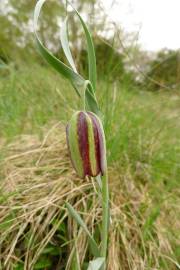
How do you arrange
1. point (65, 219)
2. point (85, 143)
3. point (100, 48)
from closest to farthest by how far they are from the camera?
point (85, 143) < point (65, 219) < point (100, 48)

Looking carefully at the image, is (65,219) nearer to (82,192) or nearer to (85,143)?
(82,192)

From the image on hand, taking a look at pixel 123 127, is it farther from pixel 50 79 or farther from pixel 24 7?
pixel 24 7

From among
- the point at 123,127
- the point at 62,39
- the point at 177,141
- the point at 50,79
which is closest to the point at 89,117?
the point at 62,39

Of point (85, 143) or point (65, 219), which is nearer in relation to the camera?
point (85, 143)

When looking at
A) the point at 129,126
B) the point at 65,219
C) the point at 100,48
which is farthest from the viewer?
the point at 100,48

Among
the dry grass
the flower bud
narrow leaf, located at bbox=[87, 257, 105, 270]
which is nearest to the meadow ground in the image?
the dry grass

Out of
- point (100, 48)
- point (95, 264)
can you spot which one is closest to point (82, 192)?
point (95, 264)

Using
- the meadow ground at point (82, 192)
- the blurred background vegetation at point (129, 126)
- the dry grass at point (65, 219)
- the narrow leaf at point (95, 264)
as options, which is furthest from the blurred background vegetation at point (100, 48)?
the narrow leaf at point (95, 264)

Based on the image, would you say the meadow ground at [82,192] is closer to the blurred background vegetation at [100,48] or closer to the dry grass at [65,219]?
the dry grass at [65,219]

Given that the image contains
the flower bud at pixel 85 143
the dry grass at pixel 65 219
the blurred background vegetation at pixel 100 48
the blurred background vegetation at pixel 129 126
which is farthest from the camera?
the blurred background vegetation at pixel 100 48
